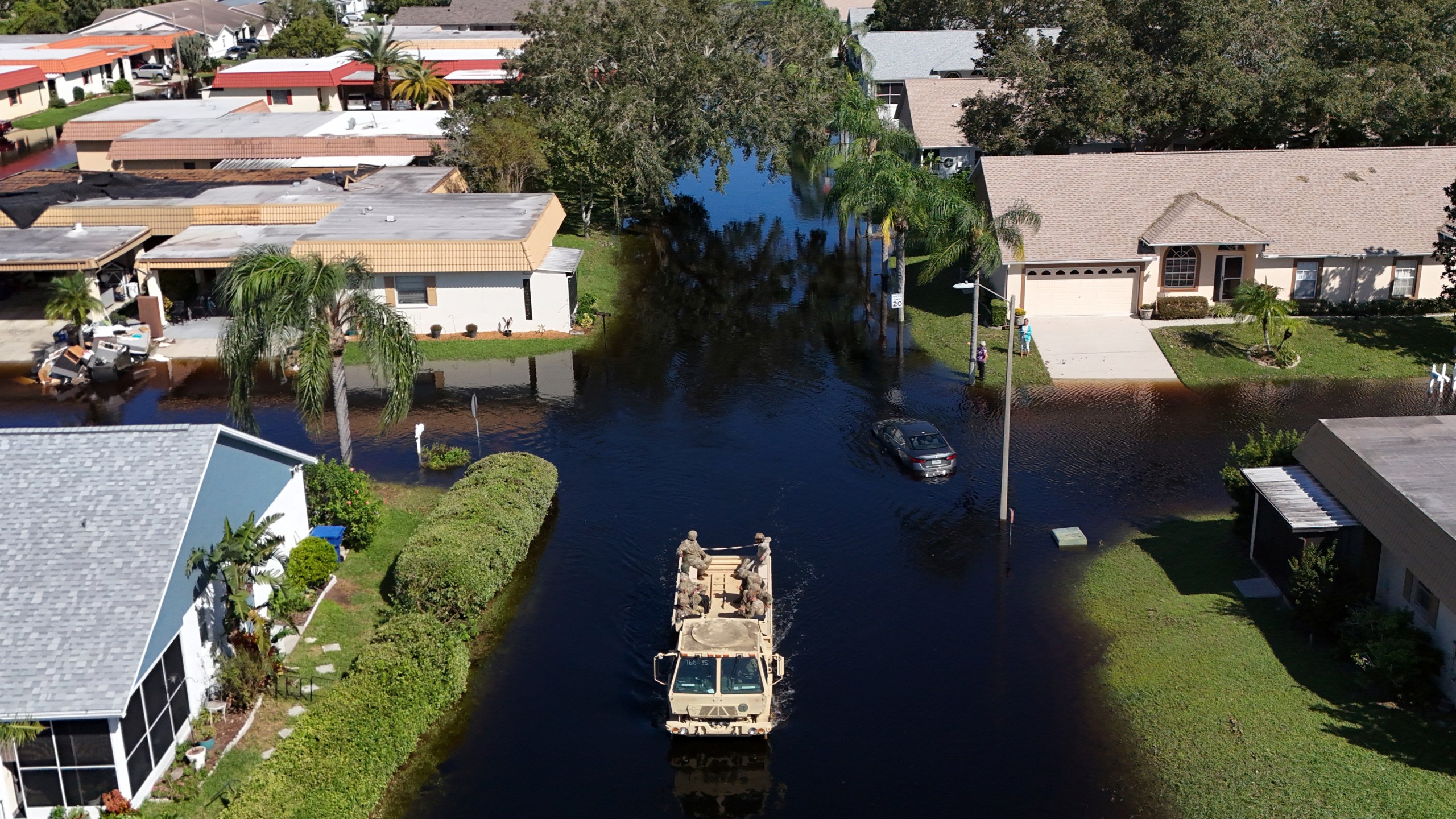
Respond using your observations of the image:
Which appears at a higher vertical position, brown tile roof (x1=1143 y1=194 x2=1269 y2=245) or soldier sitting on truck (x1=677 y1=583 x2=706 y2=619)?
brown tile roof (x1=1143 y1=194 x2=1269 y2=245)

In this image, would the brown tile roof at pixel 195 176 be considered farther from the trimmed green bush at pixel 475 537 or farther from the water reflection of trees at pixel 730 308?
the trimmed green bush at pixel 475 537

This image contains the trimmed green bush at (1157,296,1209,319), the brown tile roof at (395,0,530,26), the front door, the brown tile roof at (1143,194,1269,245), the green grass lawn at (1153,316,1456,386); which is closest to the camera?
the green grass lawn at (1153,316,1456,386)

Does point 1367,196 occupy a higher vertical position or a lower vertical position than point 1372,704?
higher

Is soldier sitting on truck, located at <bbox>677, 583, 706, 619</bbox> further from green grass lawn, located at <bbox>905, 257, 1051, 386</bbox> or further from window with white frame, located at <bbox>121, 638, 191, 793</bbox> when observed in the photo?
green grass lawn, located at <bbox>905, 257, 1051, 386</bbox>

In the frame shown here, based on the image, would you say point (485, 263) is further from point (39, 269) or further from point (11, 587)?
point (11, 587)

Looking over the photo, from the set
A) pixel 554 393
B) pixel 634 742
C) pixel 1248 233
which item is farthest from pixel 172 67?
pixel 634 742

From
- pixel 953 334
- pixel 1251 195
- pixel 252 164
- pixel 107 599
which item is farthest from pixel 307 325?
pixel 252 164

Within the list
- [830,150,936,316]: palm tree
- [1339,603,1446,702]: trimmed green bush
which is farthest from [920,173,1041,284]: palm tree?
[1339,603,1446,702]: trimmed green bush
